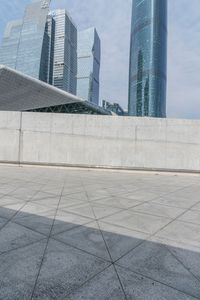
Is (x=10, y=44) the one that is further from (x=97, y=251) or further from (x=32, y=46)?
(x=97, y=251)

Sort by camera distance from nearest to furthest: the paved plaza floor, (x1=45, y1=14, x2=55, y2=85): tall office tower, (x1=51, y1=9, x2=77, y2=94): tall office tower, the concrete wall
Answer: the paved plaza floor → the concrete wall → (x1=45, y1=14, x2=55, y2=85): tall office tower → (x1=51, y1=9, x2=77, y2=94): tall office tower

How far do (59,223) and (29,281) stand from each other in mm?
2102

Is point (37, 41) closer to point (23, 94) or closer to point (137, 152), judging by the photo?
point (23, 94)

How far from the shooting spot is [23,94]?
46938 millimetres

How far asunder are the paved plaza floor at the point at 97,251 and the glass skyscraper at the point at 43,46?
366ft

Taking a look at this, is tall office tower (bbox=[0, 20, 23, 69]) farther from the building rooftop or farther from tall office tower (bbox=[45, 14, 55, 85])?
the building rooftop

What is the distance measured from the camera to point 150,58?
14088cm

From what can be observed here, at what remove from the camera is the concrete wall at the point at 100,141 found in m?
16.5

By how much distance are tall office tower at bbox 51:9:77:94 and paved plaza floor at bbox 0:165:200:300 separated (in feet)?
472

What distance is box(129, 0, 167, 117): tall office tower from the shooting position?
139 m

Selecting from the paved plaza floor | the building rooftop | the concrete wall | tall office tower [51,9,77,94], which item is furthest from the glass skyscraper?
the paved plaza floor

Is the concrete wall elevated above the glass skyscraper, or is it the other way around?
the glass skyscraper

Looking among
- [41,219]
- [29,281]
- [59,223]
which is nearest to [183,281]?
[29,281]

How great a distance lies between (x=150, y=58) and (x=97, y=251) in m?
150
